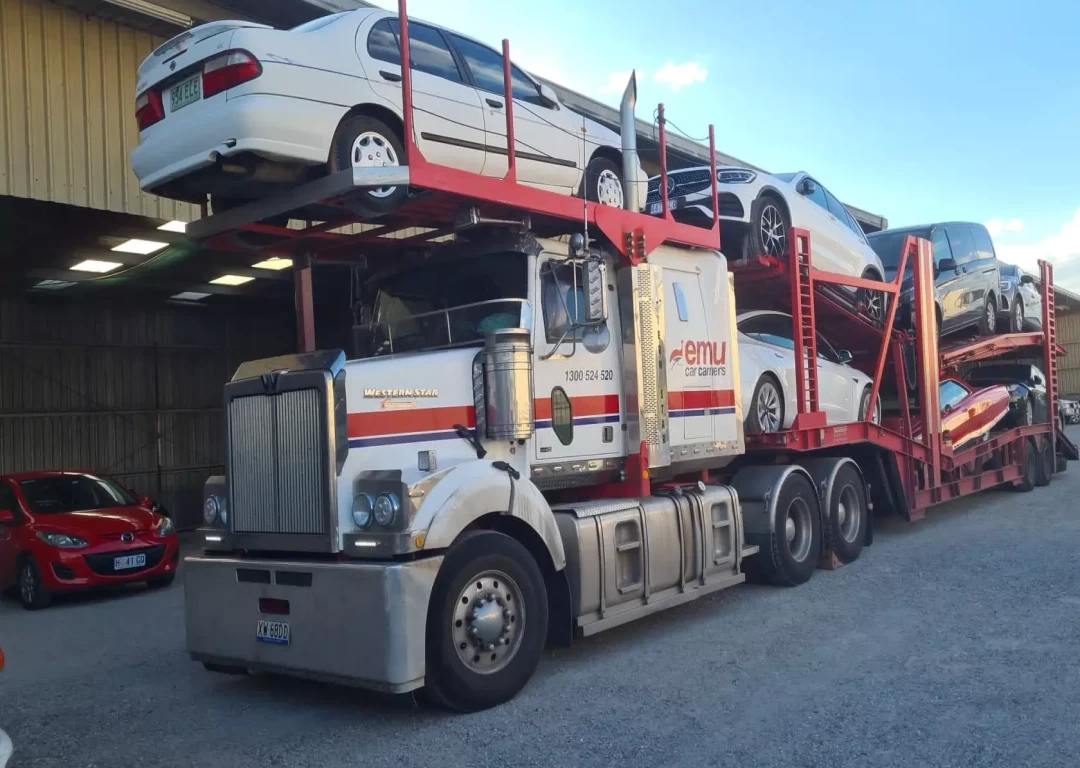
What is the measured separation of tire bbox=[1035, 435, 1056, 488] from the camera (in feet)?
48.3

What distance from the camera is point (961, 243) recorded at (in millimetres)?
12742

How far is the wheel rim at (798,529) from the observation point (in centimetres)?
834

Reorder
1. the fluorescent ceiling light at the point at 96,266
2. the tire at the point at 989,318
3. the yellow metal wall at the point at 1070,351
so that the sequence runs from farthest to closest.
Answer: the yellow metal wall at the point at 1070,351, the fluorescent ceiling light at the point at 96,266, the tire at the point at 989,318

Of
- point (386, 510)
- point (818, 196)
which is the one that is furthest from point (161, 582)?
point (818, 196)

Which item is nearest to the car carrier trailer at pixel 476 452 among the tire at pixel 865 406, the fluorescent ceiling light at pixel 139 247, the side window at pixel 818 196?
the tire at pixel 865 406

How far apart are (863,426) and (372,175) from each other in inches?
254

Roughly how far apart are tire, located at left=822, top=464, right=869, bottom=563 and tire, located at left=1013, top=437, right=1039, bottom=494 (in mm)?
6036

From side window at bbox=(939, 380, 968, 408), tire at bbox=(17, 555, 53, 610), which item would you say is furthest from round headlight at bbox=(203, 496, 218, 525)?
side window at bbox=(939, 380, 968, 408)

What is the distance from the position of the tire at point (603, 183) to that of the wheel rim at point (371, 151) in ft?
5.72

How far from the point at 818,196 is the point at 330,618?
25.2 ft

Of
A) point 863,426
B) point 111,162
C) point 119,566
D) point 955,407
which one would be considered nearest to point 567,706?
point 863,426

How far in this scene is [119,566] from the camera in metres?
9.82

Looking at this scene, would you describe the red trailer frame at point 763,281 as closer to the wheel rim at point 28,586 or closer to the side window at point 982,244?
the side window at point 982,244

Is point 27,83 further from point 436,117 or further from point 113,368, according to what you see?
point 113,368
